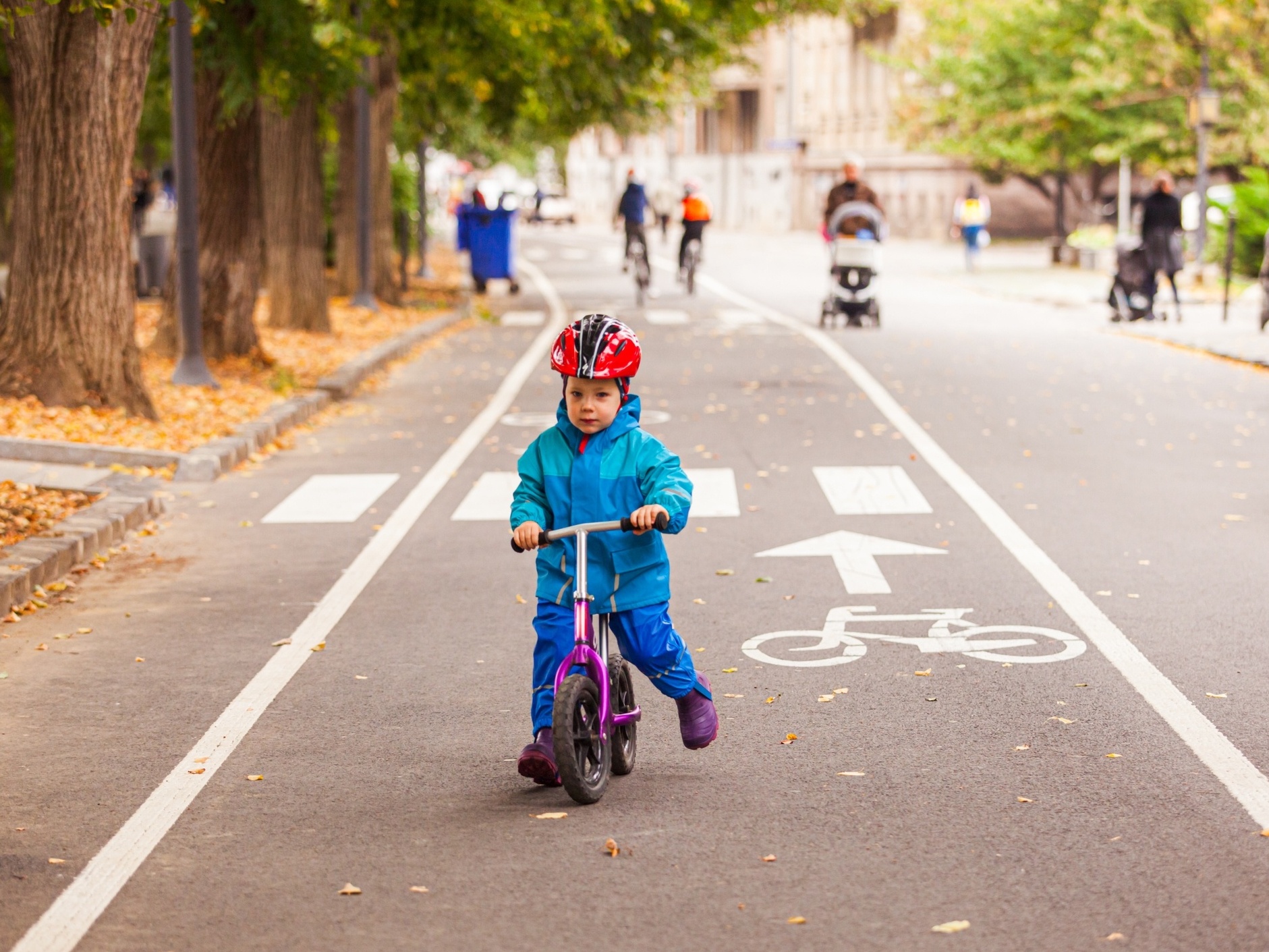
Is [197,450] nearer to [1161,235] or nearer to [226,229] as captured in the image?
[226,229]

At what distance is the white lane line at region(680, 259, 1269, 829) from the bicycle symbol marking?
208 millimetres

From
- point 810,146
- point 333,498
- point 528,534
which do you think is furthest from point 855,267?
point 810,146

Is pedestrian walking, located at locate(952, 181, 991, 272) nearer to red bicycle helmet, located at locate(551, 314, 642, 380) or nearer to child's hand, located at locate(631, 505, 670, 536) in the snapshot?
red bicycle helmet, located at locate(551, 314, 642, 380)

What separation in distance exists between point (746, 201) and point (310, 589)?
75.7m

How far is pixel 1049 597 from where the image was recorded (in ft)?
27.6

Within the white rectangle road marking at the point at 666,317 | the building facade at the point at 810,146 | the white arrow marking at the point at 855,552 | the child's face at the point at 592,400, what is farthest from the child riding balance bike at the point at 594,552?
the building facade at the point at 810,146

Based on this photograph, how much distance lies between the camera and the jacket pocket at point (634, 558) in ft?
18.2

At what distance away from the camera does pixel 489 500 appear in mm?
11336

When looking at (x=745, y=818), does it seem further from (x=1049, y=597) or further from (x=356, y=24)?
(x=356, y=24)

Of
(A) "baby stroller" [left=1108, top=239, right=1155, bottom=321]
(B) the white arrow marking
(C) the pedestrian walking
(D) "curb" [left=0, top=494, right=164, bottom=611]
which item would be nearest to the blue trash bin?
(A) "baby stroller" [left=1108, top=239, right=1155, bottom=321]

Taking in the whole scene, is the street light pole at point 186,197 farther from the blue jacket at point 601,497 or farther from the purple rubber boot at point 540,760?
the purple rubber boot at point 540,760

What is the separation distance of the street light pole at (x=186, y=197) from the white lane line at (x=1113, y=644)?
5.78m

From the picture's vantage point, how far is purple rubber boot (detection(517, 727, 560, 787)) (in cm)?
552

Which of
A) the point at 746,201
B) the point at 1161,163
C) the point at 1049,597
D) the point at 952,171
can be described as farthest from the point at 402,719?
the point at 746,201
